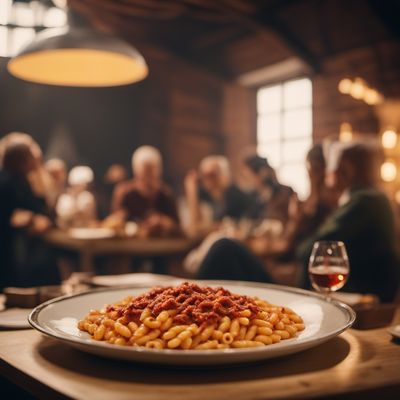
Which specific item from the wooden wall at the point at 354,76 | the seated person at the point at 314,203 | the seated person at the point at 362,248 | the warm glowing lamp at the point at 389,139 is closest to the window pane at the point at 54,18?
the wooden wall at the point at 354,76

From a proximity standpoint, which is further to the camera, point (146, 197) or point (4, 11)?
point (4, 11)

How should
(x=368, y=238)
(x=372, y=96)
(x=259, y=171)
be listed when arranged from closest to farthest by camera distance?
(x=368, y=238)
(x=259, y=171)
(x=372, y=96)

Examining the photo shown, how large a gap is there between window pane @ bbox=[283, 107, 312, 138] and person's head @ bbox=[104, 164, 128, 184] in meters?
2.55

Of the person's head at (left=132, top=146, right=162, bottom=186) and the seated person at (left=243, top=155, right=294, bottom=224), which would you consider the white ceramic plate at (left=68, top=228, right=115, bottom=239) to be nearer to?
the person's head at (left=132, top=146, right=162, bottom=186)

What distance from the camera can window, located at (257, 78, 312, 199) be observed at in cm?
746

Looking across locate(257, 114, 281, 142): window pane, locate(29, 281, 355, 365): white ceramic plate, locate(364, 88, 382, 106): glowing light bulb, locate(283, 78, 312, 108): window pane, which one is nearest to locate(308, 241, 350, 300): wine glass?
locate(29, 281, 355, 365): white ceramic plate

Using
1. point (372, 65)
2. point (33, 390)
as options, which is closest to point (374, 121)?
point (372, 65)

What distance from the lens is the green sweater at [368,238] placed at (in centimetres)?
229

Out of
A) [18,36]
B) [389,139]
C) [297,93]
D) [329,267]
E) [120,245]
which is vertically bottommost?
[120,245]

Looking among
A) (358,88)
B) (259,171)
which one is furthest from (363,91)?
(259,171)

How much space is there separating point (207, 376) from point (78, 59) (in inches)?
93.7

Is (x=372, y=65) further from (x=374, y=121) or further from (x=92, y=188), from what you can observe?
(x=92, y=188)

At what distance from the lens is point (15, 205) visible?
11.2 feet

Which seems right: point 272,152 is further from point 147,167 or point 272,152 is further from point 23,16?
point 23,16
